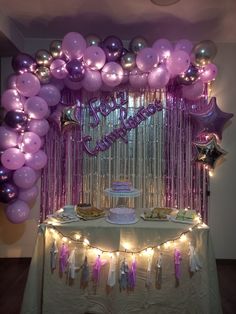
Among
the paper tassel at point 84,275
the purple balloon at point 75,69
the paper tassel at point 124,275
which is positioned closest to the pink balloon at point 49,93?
the purple balloon at point 75,69

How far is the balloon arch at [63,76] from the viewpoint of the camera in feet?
8.54

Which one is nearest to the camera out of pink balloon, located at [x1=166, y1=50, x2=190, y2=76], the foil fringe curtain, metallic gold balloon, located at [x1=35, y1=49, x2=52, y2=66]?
pink balloon, located at [x1=166, y1=50, x2=190, y2=76]

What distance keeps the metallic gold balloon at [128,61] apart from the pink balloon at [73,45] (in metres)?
0.39

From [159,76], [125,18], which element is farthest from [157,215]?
[125,18]

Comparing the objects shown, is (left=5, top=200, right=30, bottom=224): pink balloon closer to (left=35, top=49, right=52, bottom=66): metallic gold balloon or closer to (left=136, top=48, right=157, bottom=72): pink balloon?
(left=35, top=49, right=52, bottom=66): metallic gold balloon

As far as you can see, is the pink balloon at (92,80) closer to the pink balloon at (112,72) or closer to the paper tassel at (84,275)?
the pink balloon at (112,72)

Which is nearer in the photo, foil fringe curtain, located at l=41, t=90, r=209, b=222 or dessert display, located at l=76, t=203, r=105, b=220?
dessert display, located at l=76, t=203, r=105, b=220

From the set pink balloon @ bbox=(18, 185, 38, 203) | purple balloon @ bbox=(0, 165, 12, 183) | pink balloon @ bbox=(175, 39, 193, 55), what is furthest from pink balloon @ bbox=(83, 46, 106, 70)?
pink balloon @ bbox=(18, 185, 38, 203)

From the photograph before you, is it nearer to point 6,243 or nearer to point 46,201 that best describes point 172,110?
point 46,201

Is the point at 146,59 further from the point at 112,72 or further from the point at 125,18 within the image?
the point at 125,18

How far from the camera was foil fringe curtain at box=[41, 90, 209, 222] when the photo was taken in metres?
3.20

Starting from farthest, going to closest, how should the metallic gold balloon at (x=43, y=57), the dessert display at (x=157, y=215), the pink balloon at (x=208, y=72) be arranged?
the pink balloon at (x=208, y=72) < the metallic gold balloon at (x=43, y=57) < the dessert display at (x=157, y=215)

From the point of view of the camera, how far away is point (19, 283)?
9.21 feet

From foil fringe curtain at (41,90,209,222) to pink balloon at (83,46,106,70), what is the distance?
2.08 ft
